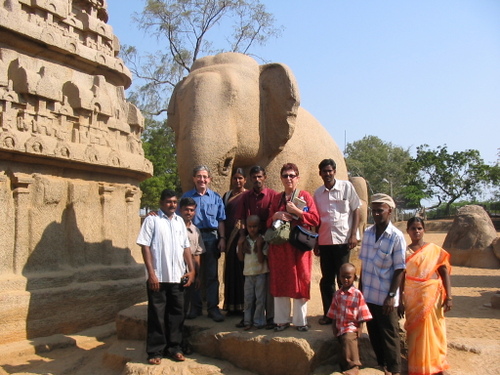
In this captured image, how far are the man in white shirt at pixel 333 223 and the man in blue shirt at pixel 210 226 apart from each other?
3.09ft

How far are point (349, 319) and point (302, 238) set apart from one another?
719 mm

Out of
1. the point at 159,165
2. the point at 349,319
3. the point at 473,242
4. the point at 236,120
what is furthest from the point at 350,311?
the point at 159,165

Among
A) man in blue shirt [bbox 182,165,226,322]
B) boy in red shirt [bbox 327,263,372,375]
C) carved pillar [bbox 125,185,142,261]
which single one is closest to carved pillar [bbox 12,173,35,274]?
carved pillar [bbox 125,185,142,261]

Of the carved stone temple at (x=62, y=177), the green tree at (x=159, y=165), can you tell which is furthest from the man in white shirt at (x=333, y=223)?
the green tree at (x=159, y=165)

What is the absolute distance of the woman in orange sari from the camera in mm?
3811

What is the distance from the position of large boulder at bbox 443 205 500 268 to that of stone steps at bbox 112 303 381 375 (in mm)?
8606

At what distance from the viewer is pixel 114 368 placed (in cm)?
446

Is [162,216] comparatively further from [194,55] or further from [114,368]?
[194,55]

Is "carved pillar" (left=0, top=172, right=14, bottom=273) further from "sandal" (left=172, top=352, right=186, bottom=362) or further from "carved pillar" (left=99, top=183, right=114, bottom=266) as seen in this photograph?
"sandal" (left=172, top=352, right=186, bottom=362)

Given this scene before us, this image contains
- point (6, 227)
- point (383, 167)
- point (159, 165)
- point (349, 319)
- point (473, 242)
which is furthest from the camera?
point (383, 167)

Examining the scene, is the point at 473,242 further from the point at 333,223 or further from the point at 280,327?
the point at 280,327

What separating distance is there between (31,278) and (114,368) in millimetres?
1693

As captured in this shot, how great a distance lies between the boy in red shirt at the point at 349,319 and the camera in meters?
3.66

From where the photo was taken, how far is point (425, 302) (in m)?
3.88
